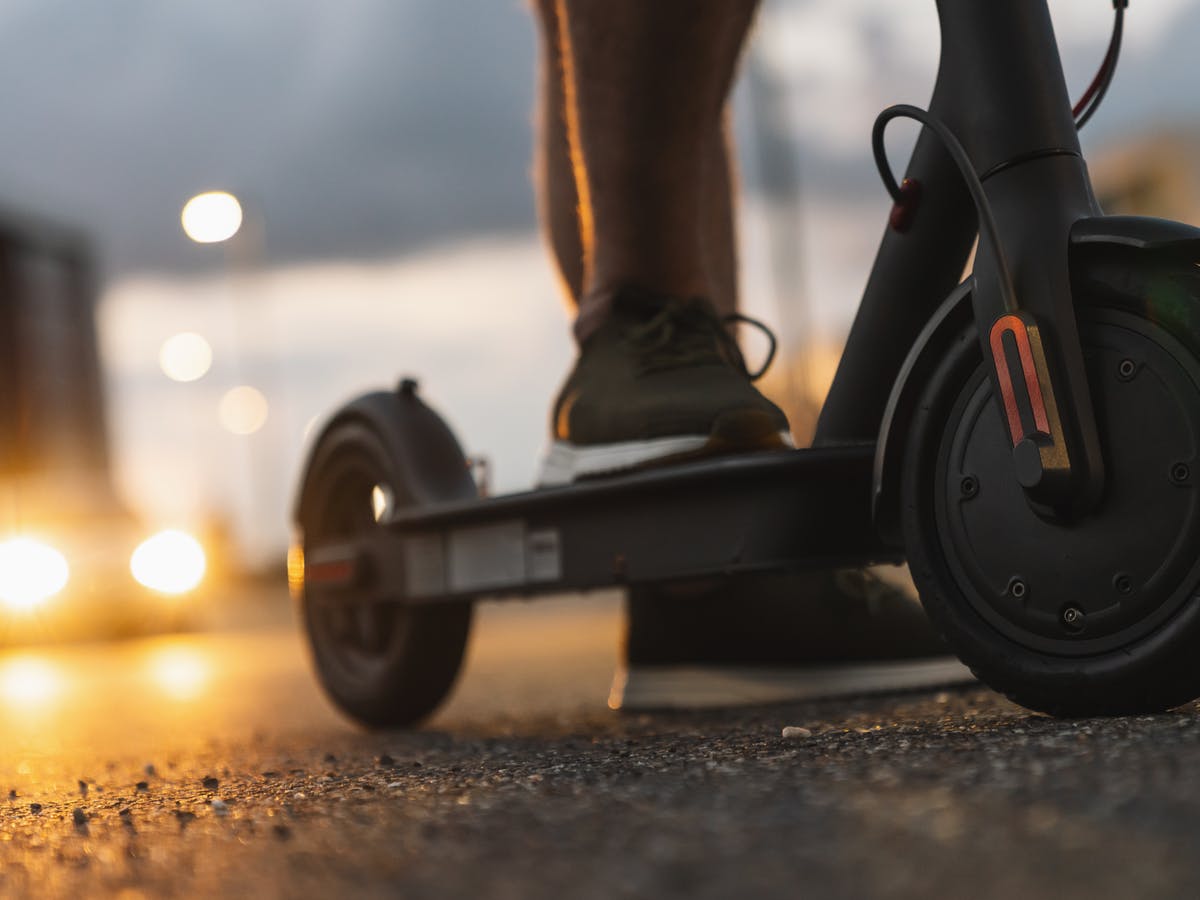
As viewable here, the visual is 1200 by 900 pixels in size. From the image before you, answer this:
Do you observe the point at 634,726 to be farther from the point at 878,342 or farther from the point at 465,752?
the point at 878,342

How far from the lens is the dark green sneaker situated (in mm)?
2209

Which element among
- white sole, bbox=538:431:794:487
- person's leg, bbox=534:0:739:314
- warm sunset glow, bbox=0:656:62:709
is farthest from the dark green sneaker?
warm sunset glow, bbox=0:656:62:709

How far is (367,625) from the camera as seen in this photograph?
3.00 metres

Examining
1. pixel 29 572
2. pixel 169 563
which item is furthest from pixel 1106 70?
pixel 169 563

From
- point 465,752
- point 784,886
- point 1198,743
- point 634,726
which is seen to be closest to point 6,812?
point 465,752

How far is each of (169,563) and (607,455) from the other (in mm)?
10842

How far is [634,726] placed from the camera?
2584 mm

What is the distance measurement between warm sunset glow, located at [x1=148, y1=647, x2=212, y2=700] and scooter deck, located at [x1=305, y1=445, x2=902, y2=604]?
103 inches

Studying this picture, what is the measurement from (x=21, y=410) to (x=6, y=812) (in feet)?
82.2

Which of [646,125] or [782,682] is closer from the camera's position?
[646,125]

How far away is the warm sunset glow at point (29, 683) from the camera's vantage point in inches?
222

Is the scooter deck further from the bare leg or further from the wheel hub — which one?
the bare leg

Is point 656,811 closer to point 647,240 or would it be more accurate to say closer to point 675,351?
point 675,351

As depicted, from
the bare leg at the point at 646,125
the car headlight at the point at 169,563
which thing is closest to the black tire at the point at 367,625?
the bare leg at the point at 646,125
